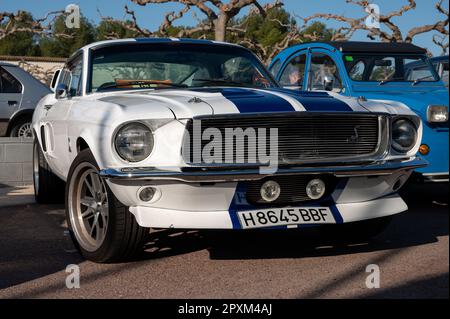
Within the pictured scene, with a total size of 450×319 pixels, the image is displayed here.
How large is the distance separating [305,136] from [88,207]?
156cm

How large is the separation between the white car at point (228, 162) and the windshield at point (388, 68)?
288cm

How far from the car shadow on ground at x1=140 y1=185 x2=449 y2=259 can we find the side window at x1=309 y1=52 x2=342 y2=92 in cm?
226

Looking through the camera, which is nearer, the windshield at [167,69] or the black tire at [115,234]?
the black tire at [115,234]

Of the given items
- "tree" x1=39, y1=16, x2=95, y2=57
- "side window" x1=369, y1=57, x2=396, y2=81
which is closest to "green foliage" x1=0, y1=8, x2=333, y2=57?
"tree" x1=39, y1=16, x2=95, y2=57

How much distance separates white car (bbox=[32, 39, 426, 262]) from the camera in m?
3.93

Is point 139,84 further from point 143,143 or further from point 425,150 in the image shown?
point 425,150

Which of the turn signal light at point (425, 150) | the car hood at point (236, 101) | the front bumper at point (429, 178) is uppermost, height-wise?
the car hood at point (236, 101)

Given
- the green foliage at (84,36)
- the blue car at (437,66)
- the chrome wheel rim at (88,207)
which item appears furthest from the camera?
the green foliage at (84,36)

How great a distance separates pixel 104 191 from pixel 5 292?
3.06 feet

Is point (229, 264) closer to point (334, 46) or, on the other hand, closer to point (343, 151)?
point (343, 151)

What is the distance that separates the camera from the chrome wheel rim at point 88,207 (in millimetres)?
4352

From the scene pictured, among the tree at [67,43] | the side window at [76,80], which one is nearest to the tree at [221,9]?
the side window at [76,80]

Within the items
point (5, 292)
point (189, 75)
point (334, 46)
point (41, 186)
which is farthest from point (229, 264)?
point (334, 46)

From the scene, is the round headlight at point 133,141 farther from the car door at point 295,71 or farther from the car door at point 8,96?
the car door at point 8,96
